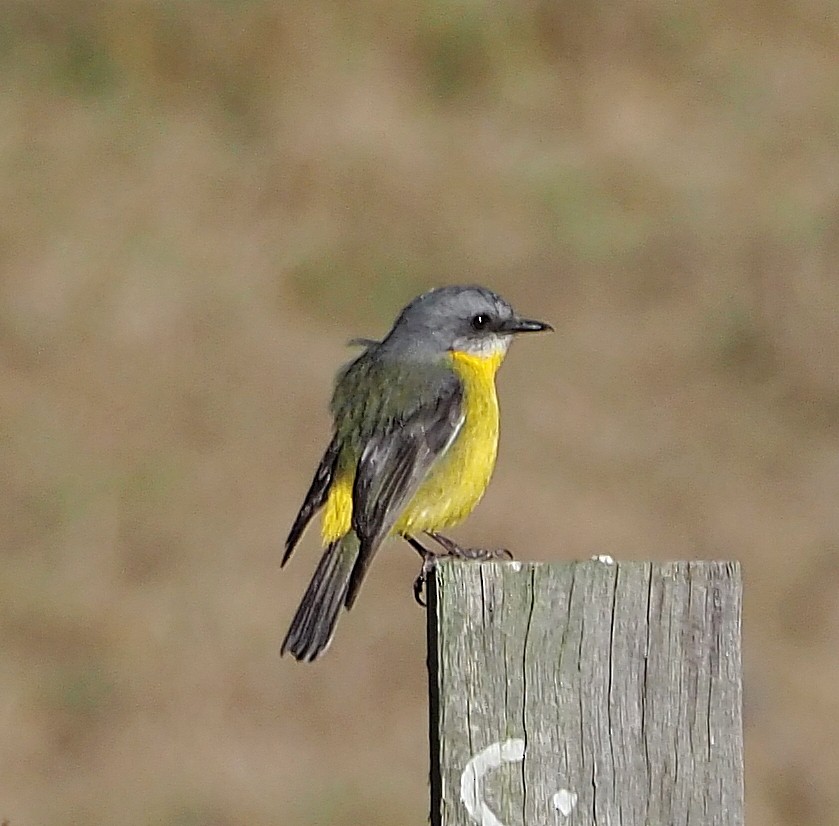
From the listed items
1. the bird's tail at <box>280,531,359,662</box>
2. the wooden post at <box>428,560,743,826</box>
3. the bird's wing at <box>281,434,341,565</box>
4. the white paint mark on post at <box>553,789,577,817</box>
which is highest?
the bird's wing at <box>281,434,341,565</box>

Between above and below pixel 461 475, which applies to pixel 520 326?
above

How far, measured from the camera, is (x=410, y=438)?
7.17 metres

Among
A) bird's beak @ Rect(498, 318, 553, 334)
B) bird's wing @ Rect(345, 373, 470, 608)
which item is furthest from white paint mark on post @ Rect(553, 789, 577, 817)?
bird's beak @ Rect(498, 318, 553, 334)

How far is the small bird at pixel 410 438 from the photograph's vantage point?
269 inches

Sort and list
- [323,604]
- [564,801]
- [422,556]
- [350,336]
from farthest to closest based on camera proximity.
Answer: [350,336] → [422,556] → [323,604] → [564,801]

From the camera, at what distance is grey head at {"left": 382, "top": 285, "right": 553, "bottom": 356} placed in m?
7.50

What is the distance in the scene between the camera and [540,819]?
396 cm

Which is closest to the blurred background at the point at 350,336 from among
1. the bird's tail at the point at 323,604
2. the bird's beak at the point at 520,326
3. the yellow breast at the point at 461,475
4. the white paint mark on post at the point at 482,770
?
the yellow breast at the point at 461,475

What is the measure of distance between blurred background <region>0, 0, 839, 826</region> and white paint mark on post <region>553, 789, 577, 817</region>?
7231 millimetres

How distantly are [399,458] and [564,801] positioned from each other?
3241 millimetres

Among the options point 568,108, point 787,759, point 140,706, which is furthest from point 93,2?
point 787,759

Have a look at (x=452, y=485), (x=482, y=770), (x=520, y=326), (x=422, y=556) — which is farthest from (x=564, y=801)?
(x=520, y=326)

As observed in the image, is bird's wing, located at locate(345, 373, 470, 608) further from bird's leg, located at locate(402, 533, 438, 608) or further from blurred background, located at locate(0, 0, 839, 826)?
blurred background, located at locate(0, 0, 839, 826)

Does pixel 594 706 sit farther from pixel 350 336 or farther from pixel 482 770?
pixel 350 336
